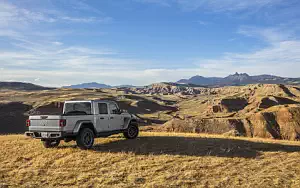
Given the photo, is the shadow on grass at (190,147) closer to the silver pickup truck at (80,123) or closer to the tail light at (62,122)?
the silver pickup truck at (80,123)

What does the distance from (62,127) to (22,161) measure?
2.08m

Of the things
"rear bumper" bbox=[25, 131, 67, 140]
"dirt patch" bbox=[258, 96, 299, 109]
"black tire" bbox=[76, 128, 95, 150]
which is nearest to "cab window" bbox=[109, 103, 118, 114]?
"black tire" bbox=[76, 128, 95, 150]

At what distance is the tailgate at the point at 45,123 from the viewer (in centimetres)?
1340

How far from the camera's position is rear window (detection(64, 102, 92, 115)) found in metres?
15.0

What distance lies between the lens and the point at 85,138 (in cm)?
1421

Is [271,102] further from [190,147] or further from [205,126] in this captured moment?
[190,147]

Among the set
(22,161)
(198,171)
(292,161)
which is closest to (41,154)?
(22,161)

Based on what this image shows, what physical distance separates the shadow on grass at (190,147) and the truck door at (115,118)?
860mm

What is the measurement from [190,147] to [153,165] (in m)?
3.61

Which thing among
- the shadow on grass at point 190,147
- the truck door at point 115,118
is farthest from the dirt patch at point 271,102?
the truck door at point 115,118

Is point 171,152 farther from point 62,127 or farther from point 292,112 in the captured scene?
point 292,112

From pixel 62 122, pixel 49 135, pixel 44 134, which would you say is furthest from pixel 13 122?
pixel 62 122

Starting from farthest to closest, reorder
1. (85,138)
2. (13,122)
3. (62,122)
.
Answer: (13,122) → (85,138) → (62,122)

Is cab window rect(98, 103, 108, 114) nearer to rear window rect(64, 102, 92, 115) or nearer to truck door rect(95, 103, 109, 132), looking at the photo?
truck door rect(95, 103, 109, 132)
